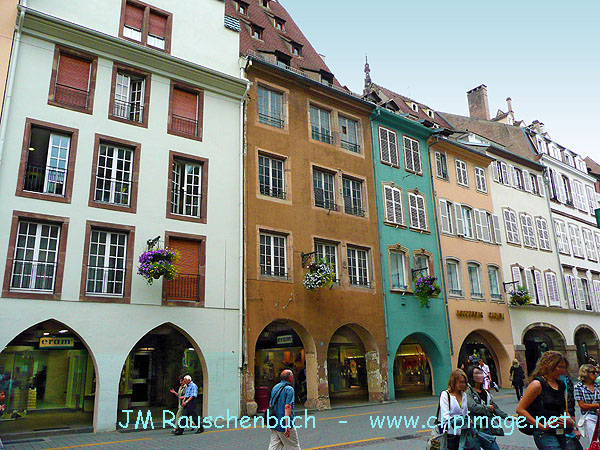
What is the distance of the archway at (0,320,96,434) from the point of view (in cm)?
1681

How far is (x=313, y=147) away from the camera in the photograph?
20828 mm

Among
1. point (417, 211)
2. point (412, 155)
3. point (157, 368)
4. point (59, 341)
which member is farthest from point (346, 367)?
point (59, 341)

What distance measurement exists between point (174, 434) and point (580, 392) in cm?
1012

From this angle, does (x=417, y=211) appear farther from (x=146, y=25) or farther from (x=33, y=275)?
(x=33, y=275)

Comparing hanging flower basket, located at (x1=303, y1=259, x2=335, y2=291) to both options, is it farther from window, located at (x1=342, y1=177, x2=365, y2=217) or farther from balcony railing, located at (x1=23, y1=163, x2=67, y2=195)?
balcony railing, located at (x1=23, y1=163, x2=67, y2=195)

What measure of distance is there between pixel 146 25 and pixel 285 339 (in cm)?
1296

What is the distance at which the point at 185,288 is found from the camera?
15828 millimetres

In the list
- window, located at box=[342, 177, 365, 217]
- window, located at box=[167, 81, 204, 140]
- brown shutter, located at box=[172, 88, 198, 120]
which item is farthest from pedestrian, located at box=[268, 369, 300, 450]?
window, located at box=[342, 177, 365, 217]

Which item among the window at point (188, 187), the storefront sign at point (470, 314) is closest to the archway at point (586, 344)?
the storefront sign at point (470, 314)

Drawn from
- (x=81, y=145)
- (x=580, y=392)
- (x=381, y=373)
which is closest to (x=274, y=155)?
(x=81, y=145)

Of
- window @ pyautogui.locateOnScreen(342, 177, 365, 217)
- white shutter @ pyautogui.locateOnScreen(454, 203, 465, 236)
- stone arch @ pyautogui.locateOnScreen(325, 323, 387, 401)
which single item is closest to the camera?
stone arch @ pyautogui.locateOnScreen(325, 323, 387, 401)

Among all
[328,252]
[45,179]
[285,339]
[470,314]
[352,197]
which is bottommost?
[285,339]

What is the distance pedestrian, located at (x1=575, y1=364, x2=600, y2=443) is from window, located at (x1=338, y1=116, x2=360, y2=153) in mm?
16720

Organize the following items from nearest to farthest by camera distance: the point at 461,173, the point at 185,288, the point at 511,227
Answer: the point at 185,288, the point at 461,173, the point at 511,227
